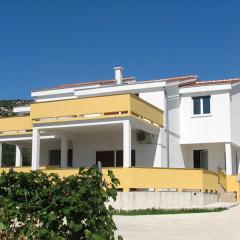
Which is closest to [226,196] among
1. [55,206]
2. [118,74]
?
[118,74]

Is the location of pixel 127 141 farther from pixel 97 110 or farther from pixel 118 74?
pixel 118 74

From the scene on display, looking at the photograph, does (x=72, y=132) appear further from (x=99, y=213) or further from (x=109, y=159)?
(x=99, y=213)

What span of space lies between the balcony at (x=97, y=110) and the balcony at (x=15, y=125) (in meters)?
2.59

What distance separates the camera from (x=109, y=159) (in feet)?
94.5

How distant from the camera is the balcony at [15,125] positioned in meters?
29.2

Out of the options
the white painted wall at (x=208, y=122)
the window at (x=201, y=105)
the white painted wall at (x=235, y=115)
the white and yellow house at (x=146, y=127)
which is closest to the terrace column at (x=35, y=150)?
the white and yellow house at (x=146, y=127)

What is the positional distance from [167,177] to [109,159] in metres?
6.25

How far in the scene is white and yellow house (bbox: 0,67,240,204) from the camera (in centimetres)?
2492

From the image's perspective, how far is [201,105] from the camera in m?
29.0

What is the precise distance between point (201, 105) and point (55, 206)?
2236 cm

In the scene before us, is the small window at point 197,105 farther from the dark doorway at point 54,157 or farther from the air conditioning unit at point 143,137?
the dark doorway at point 54,157

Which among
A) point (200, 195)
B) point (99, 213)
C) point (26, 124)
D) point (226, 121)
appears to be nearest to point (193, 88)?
point (226, 121)

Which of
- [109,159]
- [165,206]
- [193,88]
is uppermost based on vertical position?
[193,88]

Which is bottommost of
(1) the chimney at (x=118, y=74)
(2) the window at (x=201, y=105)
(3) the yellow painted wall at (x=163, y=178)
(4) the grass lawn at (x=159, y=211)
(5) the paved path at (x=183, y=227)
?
(5) the paved path at (x=183, y=227)
